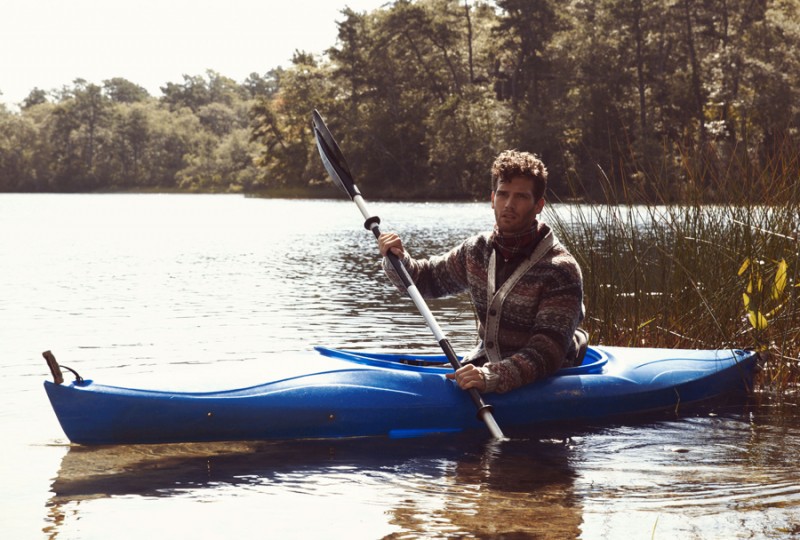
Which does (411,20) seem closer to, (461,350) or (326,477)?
(461,350)

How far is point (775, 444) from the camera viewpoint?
4332 millimetres

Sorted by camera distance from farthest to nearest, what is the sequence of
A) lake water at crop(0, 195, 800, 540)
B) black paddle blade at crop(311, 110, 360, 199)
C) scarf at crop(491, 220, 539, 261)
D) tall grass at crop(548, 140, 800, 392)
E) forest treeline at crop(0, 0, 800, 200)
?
forest treeline at crop(0, 0, 800, 200)
black paddle blade at crop(311, 110, 360, 199)
tall grass at crop(548, 140, 800, 392)
scarf at crop(491, 220, 539, 261)
lake water at crop(0, 195, 800, 540)

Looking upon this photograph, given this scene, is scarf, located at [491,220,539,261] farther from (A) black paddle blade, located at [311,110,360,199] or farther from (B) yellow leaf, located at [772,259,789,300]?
(A) black paddle blade, located at [311,110,360,199]

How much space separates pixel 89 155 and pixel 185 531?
261ft

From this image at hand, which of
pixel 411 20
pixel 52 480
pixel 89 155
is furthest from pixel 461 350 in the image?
pixel 89 155

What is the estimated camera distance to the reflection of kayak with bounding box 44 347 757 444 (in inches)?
157

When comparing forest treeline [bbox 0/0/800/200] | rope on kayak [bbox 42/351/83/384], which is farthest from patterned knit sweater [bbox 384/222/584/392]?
forest treeline [bbox 0/0/800/200]

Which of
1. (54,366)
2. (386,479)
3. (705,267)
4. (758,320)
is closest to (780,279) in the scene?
(758,320)

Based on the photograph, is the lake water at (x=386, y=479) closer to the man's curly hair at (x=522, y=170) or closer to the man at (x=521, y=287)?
the man at (x=521, y=287)

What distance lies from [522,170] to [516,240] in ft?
1.03

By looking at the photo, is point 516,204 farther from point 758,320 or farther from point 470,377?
point 758,320

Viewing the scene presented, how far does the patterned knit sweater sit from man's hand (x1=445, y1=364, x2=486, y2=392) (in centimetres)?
3

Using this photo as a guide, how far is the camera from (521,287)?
4082 mm

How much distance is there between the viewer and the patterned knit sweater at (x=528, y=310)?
13.2 feet
